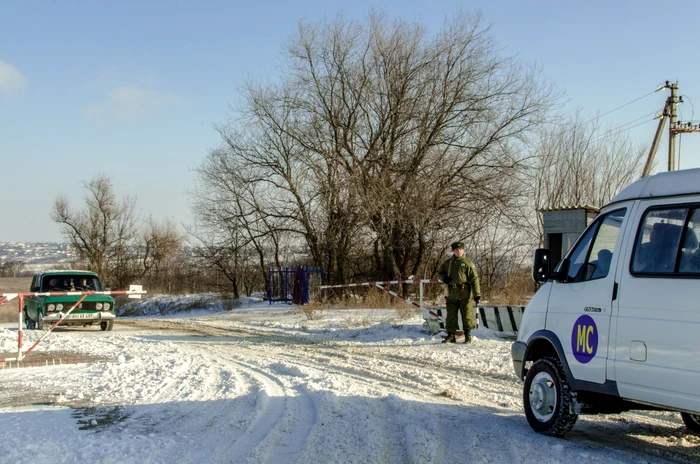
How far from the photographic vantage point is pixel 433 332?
1408 cm

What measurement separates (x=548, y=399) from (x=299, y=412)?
256 cm

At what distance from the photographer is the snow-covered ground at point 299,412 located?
5.40m

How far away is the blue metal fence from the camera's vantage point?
90.1 feet

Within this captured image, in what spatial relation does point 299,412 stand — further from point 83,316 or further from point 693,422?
point 83,316

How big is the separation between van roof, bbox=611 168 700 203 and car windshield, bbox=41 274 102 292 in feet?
56.7

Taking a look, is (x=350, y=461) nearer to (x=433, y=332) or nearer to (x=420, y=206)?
(x=433, y=332)

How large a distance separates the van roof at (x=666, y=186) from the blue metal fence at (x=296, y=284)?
21735mm

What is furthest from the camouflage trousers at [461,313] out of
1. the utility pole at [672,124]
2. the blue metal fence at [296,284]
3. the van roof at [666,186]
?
the utility pole at [672,124]

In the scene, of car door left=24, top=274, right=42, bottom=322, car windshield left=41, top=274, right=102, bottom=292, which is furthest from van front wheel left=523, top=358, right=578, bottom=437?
car windshield left=41, top=274, right=102, bottom=292

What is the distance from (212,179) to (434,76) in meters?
11.4

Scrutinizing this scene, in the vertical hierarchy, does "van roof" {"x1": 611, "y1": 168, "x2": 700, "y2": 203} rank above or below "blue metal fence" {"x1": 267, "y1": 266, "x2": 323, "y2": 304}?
above

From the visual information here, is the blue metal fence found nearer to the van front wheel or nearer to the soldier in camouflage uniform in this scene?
the soldier in camouflage uniform

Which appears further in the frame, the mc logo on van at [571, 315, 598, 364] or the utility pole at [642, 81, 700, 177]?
the utility pole at [642, 81, 700, 177]

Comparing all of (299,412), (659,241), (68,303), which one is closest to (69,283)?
(68,303)
